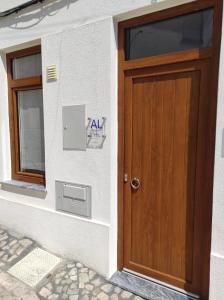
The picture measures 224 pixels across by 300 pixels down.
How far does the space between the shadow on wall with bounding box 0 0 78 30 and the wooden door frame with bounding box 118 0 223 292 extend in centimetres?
79

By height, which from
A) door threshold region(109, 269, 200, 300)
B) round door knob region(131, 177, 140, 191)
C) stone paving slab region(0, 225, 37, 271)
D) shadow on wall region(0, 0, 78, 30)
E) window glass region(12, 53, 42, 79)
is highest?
shadow on wall region(0, 0, 78, 30)

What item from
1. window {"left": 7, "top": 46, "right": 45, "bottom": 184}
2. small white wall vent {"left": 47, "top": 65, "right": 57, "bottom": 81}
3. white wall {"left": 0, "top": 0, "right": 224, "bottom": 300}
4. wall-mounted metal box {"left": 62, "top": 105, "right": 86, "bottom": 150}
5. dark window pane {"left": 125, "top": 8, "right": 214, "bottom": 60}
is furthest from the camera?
window {"left": 7, "top": 46, "right": 45, "bottom": 184}

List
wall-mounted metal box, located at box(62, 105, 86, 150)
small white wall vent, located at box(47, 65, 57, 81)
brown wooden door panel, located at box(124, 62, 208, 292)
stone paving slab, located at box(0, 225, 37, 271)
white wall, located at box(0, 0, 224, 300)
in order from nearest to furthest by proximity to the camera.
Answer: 1. brown wooden door panel, located at box(124, 62, 208, 292)
2. white wall, located at box(0, 0, 224, 300)
3. wall-mounted metal box, located at box(62, 105, 86, 150)
4. small white wall vent, located at box(47, 65, 57, 81)
5. stone paving slab, located at box(0, 225, 37, 271)

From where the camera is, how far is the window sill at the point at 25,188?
2.96 m

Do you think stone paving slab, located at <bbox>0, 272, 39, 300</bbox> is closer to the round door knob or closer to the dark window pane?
the round door knob

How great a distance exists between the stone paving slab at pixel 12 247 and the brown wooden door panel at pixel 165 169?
1.33 metres

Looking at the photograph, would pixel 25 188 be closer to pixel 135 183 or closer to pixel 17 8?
pixel 135 183

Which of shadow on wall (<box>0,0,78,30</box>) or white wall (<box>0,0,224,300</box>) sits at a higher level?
shadow on wall (<box>0,0,78,30</box>)

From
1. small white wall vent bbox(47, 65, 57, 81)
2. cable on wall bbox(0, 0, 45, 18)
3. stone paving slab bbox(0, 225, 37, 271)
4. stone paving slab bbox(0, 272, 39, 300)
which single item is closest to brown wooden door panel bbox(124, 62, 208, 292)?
small white wall vent bbox(47, 65, 57, 81)

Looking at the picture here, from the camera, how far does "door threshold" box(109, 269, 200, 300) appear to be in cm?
218

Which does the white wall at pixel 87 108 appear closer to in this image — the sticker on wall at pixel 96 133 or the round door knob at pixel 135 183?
the sticker on wall at pixel 96 133

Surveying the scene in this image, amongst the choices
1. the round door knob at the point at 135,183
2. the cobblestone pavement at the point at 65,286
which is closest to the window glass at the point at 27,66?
the round door knob at the point at 135,183

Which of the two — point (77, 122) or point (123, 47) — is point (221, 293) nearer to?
point (77, 122)

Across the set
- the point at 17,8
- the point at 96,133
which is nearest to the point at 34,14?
the point at 17,8
